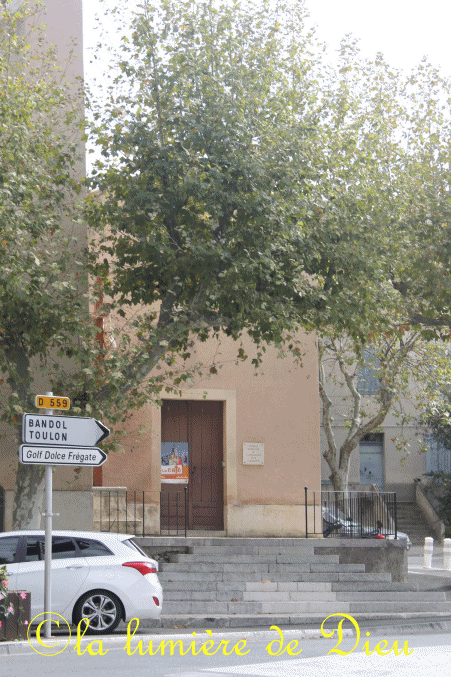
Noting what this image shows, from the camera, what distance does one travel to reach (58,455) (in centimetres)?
998

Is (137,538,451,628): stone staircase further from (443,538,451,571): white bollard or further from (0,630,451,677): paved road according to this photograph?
(443,538,451,571): white bollard

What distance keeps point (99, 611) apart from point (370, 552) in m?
7.93

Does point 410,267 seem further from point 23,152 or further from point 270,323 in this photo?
point 23,152

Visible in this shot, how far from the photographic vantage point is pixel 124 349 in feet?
45.3

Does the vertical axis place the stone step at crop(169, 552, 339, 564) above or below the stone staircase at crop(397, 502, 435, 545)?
above

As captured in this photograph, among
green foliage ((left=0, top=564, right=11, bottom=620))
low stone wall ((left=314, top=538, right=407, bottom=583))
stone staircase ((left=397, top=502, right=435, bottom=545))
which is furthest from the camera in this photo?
stone staircase ((left=397, top=502, right=435, bottom=545))

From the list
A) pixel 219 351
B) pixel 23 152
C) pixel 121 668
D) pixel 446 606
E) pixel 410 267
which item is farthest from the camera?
pixel 219 351

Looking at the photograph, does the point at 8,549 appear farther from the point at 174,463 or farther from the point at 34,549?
the point at 174,463

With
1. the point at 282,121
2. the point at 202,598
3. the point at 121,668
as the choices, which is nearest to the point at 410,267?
the point at 282,121

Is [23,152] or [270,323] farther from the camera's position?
[270,323]

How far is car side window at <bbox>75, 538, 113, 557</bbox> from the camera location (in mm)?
11750

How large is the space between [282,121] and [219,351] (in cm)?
642

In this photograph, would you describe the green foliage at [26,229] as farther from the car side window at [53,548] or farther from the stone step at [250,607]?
the stone step at [250,607]

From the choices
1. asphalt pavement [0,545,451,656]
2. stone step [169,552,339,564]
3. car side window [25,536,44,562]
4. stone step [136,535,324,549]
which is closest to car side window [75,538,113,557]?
car side window [25,536,44,562]
